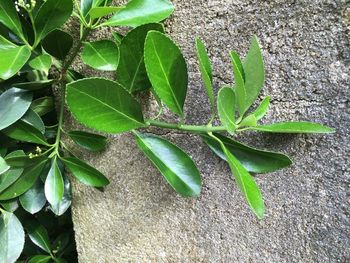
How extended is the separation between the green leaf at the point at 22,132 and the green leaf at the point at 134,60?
183mm

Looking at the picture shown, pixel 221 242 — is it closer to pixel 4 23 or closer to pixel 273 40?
pixel 273 40

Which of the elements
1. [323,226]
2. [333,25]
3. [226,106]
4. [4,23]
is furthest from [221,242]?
[4,23]

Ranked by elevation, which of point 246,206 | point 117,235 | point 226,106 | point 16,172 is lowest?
point 117,235

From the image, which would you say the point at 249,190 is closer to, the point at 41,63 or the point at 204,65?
the point at 204,65

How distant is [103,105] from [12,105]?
0.20 metres

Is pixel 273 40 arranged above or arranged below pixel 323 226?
above

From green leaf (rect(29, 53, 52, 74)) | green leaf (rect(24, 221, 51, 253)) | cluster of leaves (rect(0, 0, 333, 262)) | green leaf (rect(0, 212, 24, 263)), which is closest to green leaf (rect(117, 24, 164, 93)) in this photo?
cluster of leaves (rect(0, 0, 333, 262))

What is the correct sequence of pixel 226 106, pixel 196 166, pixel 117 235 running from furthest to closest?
pixel 117 235 < pixel 196 166 < pixel 226 106

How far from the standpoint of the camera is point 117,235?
2.62 feet

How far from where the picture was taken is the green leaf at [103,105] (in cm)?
51

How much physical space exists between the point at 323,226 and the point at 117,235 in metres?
0.40

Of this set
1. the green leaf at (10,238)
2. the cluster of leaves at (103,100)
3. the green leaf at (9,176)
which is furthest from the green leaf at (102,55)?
the green leaf at (10,238)

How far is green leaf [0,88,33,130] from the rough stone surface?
17cm

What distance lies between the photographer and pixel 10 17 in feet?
1.98
